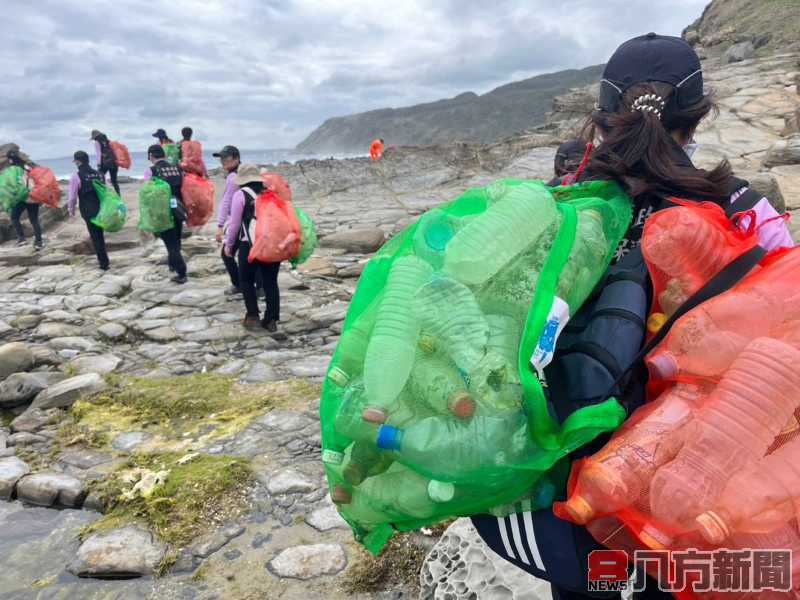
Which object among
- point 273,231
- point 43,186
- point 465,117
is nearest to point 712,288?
point 273,231

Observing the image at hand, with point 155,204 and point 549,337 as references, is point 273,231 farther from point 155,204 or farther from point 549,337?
point 549,337

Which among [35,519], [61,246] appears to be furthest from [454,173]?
[35,519]

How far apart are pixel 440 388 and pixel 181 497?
2.94m

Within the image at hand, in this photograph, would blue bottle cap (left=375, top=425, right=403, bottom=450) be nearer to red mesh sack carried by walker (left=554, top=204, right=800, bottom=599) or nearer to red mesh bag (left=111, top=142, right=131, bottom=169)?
red mesh sack carried by walker (left=554, top=204, right=800, bottom=599)

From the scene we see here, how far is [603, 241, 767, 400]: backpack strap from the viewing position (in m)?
1.31

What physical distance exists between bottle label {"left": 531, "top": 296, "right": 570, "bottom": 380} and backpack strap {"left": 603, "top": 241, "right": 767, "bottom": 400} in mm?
170

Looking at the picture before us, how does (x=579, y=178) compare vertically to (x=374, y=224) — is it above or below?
above

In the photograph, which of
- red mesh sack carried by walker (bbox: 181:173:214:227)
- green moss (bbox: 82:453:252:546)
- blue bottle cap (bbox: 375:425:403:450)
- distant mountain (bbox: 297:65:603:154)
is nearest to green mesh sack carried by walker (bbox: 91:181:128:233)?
red mesh sack carried by walker (bbox: 181:173:214:227)

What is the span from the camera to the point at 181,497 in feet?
11.9

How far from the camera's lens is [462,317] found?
1.29 meters

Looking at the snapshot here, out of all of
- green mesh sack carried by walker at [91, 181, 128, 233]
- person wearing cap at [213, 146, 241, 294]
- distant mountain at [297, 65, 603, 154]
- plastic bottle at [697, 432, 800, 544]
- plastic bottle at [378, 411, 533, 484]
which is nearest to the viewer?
plastic bottle at [697, 432, 800, 544]

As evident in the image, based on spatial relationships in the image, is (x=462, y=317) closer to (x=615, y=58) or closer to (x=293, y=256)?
(x=615, y=58)

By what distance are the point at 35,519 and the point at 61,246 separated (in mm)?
9826

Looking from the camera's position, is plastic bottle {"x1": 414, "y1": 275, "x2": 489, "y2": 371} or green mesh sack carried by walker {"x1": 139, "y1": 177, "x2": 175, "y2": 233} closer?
plastic bottle {"x1": 414, "y1": 275, "x2": 489, "y2": 371}
